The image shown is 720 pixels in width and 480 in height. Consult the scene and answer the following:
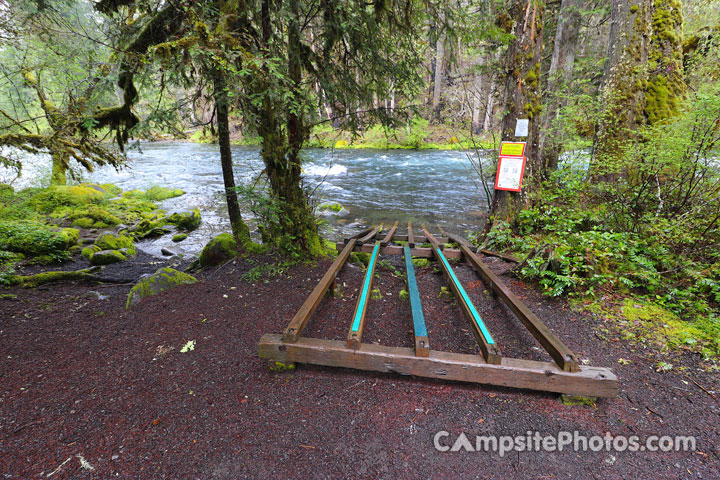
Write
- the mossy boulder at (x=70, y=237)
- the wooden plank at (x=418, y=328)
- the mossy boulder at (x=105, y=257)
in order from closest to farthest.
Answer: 1. the wooden plank at (x=418, y=328)
2. the mossy boulder at (x=105, y=257)
3. the mossy boulder at (x=70, y=237)

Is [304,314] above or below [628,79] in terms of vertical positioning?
below

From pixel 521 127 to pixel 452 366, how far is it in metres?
4.67

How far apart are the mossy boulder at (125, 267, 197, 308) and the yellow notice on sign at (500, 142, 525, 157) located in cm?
563

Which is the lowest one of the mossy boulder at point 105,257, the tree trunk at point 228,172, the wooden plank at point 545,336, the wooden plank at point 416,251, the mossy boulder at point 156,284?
the mossy boulder at point 105,257

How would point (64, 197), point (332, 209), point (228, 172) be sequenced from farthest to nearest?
point (332, 209) → point (64, 197) → point (228, 172)

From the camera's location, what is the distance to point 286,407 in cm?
232

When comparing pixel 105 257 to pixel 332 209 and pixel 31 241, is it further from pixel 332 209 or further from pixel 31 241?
pixel 332 209

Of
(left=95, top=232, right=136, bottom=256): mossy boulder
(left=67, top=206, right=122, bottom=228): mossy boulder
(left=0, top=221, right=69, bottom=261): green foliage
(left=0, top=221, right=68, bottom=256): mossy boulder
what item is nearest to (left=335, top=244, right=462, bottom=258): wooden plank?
(left=95, top=232, right=136, bottom=256): mossy boulder

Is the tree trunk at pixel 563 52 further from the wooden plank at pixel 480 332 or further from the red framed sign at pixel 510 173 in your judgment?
the wooden plank at pixel 480 332

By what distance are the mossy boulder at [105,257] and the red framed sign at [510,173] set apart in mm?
8108

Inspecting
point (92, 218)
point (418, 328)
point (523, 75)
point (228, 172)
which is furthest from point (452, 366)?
point (92, 218)

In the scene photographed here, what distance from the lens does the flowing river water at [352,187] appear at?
948 cm

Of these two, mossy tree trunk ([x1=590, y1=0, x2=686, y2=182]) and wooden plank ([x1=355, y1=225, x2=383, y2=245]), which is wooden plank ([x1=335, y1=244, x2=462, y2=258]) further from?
mossy tree trunk ([x1=590, y1=0, x2=686, y2=182])

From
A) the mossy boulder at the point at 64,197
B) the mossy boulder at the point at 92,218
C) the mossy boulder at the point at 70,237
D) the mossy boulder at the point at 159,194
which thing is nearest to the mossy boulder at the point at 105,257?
the mossy boulder at the point at 70,237
